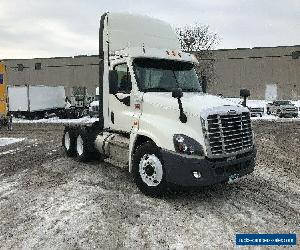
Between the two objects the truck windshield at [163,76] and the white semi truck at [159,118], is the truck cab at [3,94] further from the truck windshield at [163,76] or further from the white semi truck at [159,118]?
the truck windshield at [163,76]

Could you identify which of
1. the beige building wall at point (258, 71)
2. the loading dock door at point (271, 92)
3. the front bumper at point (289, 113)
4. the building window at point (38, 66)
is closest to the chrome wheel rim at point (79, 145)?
the front bumper at point (289, 113)

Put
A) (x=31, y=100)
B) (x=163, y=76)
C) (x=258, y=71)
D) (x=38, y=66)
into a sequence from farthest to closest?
(x=38, y=66), (x=258, y=71), (x=31, y=100), (x=163, y=76)

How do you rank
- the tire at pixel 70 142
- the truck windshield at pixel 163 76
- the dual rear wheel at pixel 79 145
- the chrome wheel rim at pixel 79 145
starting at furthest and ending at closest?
the tire at pixel 70 142 → the chrome wheel rim at pixel 79 145 → the dual rear wheel at pixel 79 145 → the truck windshield at pixel 163 76

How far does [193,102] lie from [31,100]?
25817mm

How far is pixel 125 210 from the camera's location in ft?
22.3

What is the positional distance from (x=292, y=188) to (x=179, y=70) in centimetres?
385

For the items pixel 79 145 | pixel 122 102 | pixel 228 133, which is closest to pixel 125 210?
pixel 228 133

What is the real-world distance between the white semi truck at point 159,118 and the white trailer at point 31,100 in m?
21.8

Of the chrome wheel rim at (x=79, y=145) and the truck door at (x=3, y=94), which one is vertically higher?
the truck door at (x=3, y=94)

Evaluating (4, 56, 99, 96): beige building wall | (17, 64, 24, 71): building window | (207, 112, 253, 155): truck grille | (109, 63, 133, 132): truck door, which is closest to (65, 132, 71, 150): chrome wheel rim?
(109, 63, 133, 132): truck door

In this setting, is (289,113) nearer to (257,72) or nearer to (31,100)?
(31,100)

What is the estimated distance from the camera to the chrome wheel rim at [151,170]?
24.0 ft

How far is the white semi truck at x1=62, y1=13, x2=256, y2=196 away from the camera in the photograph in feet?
22.8

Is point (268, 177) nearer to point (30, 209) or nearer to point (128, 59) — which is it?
point (128, 59)
